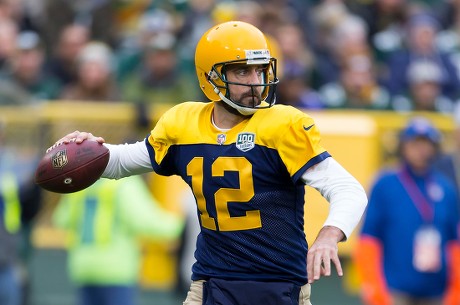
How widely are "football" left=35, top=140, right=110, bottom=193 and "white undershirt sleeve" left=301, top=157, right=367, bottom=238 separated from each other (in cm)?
99

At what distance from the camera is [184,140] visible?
18.2 ft

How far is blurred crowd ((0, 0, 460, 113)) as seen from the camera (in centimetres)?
1189

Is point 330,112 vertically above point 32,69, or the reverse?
point 32,69

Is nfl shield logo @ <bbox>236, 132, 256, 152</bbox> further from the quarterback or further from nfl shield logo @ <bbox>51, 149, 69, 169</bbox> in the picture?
nfl shield logo @ <bbox>51, 149, 69, 169</bbox>

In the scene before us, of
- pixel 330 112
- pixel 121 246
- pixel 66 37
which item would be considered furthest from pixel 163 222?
pixel 66 37

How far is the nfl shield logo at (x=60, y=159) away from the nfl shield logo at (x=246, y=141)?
2.65 ft

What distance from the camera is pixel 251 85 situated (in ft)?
17.7

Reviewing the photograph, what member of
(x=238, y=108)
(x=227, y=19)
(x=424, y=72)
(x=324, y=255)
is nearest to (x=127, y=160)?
(x=238, y=108)

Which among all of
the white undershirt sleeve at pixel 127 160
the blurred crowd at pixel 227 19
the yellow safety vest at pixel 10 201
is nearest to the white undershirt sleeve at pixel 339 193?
the white undershirt sleeve at pixel 127 160

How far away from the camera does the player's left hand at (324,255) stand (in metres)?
4.80

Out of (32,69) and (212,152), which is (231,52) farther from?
(32,69)

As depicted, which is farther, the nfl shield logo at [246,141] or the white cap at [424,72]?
the white cap at [424,72]

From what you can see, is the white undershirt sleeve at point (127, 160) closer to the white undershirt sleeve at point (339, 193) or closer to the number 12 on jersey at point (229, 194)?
the number 12 on jersey at point (229, 194)

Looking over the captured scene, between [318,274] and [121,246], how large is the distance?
4.69 metres
